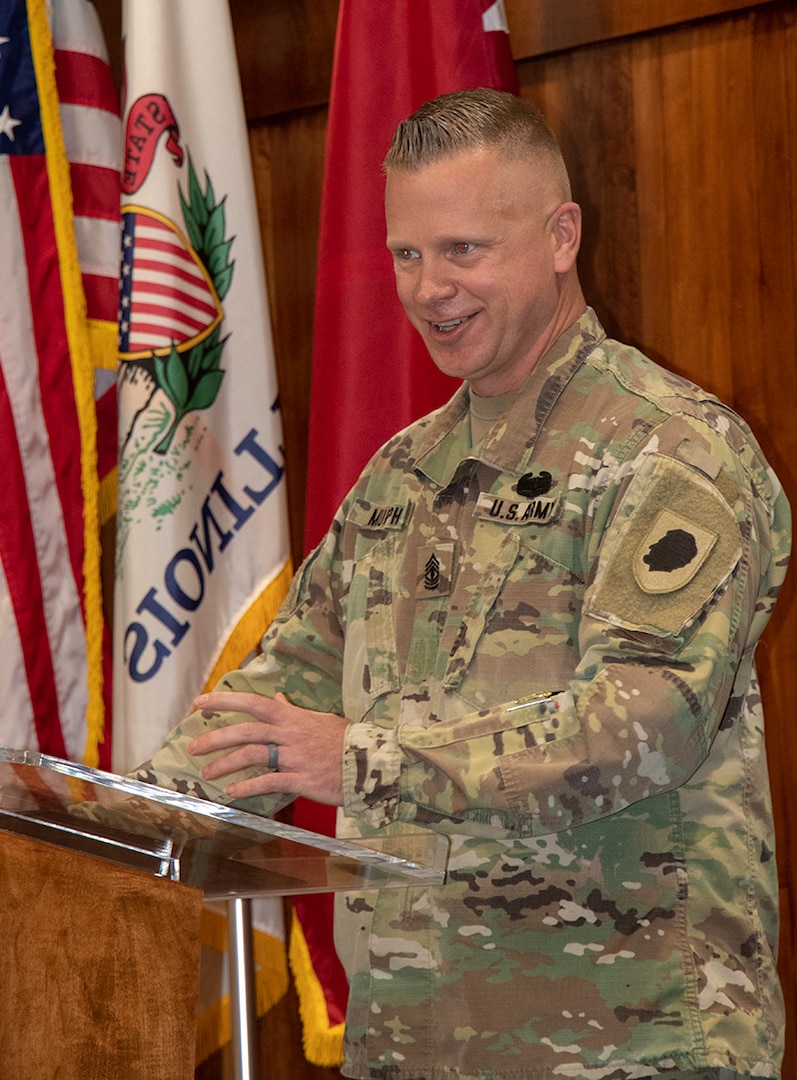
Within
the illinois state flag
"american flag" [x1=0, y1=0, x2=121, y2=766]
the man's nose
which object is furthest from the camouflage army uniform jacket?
"american flag" [x1=0, y1=0, x2=121, y2=766]

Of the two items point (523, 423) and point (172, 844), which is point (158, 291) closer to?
point (523, 423)

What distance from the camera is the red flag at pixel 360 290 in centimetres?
215

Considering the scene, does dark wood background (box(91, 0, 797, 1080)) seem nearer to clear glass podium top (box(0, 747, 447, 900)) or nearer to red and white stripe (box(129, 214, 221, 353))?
red and white stripe (box(129, 214, 221, 353))

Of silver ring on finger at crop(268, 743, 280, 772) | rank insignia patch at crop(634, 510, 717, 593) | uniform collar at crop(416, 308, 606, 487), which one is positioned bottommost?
silver ring on finger at crop(268, 743, 280, 772)

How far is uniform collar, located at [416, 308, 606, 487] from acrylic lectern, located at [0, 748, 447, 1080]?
56 cm

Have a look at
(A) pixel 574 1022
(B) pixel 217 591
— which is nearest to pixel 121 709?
(B) pixel 217 591

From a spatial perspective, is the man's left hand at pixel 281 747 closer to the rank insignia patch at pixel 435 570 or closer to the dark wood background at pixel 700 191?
the rank insignia patch at pixel 435 570

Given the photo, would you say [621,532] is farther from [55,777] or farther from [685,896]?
[55,777]

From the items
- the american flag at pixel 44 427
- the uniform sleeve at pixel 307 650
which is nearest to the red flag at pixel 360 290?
the american flag at pixel 44 427

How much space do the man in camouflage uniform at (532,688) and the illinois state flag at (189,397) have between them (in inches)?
31.1

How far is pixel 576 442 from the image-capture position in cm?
133

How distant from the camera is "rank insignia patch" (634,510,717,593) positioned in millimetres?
1146

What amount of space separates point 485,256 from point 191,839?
763 mm

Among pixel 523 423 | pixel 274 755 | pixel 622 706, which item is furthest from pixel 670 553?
pixel 274 755
